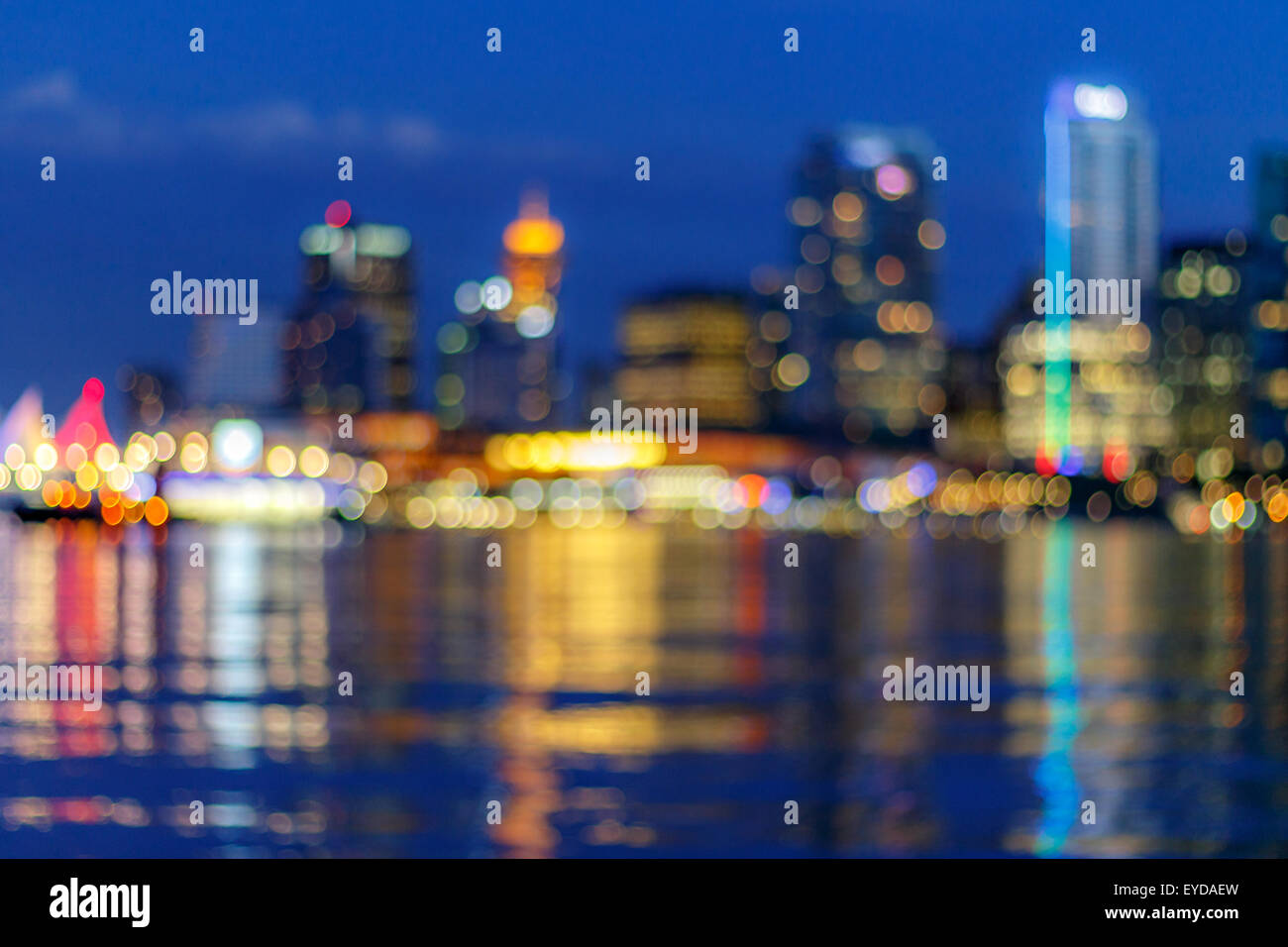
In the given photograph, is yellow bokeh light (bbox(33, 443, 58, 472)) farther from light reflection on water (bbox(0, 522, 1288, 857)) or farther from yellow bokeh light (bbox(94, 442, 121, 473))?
light reflection on water (bbox(0, 522, 1288, 857))

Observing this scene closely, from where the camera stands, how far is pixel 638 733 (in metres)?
20.2

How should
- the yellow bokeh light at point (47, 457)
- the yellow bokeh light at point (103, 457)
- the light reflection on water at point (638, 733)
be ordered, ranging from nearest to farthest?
the light reflection on water at point (638, 733) < the yellow bokeh light at point (47, 457) < the yellow bokeh light at point (103, 457)

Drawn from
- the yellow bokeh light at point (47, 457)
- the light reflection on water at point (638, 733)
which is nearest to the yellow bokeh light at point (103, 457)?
the yellow bokeh light at point (47, 457)

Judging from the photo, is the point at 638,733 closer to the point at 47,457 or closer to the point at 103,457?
the point at 47,457

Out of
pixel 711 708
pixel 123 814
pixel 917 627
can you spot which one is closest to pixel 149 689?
pixel 711 708

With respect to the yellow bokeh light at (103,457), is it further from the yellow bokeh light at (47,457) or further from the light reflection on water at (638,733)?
the light reflection on water at (638,733)

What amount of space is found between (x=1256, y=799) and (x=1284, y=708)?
707 cm

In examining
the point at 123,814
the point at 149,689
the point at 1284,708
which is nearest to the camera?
the point at 123,814

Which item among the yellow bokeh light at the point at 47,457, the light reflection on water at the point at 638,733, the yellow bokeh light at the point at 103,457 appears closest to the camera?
the light reflection on water at the point at 638,733

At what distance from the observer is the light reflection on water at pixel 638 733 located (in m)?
14.3

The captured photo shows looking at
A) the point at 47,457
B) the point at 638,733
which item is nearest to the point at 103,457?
the point at 47,457
